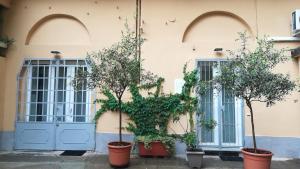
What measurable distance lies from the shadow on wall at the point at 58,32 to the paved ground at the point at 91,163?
3.31 m

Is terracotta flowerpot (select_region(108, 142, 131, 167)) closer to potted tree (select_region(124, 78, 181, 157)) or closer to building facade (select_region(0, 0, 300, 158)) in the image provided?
potted tree (select_region(124, 78, 181, 157))

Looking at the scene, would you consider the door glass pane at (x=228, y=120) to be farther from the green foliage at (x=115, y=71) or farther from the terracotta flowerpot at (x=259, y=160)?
the green foliage at (x=115, y=71)

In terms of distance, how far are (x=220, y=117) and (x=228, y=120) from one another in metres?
0.26

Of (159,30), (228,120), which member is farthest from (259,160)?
(159,30)

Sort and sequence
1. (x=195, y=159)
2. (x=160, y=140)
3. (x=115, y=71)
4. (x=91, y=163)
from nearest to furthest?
(x=115, y=71)
(x=195, y=159)
(x=91, y=163)
(x=160, y=140)

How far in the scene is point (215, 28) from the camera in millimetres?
7680

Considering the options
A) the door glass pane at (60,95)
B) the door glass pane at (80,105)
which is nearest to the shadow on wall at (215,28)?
the door glass pane at (80,105)

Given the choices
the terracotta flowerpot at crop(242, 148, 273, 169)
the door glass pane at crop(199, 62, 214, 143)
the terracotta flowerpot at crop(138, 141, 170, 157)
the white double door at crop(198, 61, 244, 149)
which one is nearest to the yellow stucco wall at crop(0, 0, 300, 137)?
the door glass pane at crop(199, 62, 214, 143)

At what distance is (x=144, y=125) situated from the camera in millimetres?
7238

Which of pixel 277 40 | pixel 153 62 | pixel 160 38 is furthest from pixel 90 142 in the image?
pixel 277 40

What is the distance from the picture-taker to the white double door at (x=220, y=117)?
746 centimetres

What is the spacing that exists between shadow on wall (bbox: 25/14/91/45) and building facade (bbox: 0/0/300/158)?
30 mm

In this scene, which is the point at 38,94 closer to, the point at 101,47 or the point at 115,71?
the point at 101,47

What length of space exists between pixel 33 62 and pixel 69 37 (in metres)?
1.30
